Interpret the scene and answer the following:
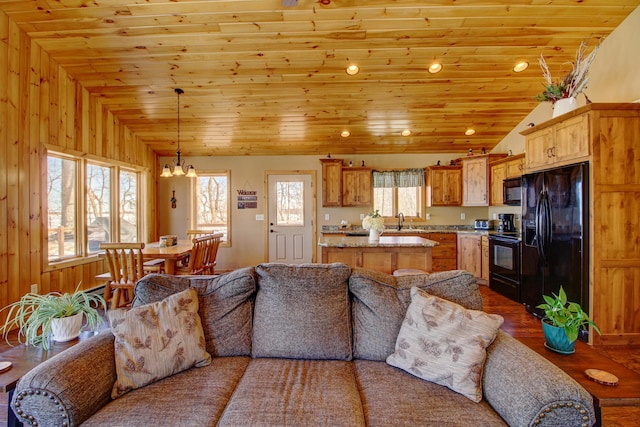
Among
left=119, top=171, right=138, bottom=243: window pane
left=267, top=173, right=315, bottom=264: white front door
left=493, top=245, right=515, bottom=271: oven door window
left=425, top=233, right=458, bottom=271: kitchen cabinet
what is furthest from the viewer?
left=267, top=173, right=315, bottom=264: white front door

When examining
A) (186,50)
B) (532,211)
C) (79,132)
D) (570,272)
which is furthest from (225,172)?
(570,272)

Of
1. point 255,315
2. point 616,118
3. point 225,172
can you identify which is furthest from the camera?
point 225,172

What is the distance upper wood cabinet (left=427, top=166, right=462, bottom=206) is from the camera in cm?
564

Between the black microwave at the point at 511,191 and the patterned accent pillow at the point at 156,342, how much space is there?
4.56m

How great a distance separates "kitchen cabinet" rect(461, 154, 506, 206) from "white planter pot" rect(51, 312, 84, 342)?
217 inches

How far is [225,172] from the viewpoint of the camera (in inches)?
237

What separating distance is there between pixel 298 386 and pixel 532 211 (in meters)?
3.40

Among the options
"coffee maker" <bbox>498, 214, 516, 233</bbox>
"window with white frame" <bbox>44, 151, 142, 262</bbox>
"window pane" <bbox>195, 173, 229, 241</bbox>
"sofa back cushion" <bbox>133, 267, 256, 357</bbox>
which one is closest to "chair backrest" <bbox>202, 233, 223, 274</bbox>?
"window with white frame" <bbox>44, 151, 142, 262</bbox>

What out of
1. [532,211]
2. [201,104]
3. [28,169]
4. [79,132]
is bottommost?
[532,211]

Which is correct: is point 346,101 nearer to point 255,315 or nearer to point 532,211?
point 532,211

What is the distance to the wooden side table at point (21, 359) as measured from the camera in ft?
3.89

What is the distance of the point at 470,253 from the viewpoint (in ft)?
16.3

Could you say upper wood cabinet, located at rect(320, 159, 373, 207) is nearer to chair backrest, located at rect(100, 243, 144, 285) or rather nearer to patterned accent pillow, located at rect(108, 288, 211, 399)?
chair backrest, located at rect(100, 243, 144, 285)

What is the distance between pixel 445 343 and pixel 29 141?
14.8 feet
